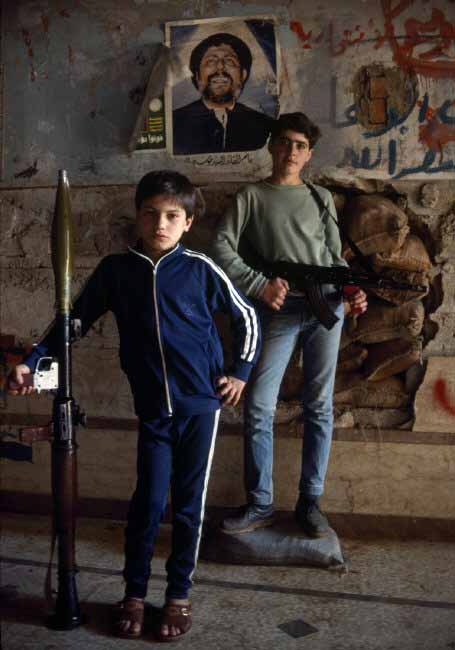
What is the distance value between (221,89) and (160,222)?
150 centimetres

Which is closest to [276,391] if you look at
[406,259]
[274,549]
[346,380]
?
[346,380]

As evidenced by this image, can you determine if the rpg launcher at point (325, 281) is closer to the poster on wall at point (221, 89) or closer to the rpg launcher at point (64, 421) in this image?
the poster on wall at point (221, 89)

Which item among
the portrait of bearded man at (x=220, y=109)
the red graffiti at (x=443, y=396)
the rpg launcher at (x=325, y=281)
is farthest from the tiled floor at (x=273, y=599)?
the portrait of bearded man at (x=220, y=109)

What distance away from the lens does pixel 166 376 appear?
2582 millimetres

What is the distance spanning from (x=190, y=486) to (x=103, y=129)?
7.31ft

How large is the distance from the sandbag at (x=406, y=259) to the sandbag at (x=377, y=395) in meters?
0.61

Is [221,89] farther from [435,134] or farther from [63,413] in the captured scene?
[63,413]

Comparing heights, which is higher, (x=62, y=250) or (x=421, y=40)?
(x=421, y=40)

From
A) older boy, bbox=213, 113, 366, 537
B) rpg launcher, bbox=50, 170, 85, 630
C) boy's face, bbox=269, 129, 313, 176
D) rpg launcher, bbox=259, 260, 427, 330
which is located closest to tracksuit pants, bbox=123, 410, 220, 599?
rpg launcher, bbox=50, 170, 85, 630

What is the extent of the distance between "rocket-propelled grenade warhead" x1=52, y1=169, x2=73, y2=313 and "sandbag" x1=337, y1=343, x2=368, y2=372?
171 cm

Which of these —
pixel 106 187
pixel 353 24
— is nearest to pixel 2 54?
pixel 106 187

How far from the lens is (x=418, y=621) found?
270 cm

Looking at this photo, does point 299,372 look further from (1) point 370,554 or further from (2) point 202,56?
(2) point 202,56

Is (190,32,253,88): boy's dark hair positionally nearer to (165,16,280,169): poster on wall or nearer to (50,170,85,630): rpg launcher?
(165,16,280,169): poster on wall
